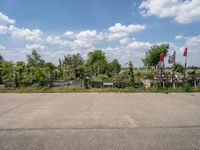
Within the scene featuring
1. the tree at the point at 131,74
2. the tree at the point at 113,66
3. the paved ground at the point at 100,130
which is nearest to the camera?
the paved ground at the point at 100,130

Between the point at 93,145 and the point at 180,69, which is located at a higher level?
the point at 180,69

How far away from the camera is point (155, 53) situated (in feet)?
136

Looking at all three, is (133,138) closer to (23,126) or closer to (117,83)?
(23,126)

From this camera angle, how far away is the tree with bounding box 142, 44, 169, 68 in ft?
136

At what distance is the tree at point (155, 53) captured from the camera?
136 feet

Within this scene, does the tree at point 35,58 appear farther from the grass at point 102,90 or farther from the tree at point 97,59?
the grass at point 102,90

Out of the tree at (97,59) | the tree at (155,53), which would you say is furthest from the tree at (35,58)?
the tree at (155,53)

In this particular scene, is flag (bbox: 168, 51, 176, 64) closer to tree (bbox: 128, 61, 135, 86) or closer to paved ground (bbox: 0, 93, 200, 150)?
tree (bbox: 128, 61, 135, 86)

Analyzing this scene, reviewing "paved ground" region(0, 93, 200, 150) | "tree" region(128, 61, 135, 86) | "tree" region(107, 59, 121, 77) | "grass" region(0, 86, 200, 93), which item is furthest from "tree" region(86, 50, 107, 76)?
"paved ground" region(0, 93, 200, 150)

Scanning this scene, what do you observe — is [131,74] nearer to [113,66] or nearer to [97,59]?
[113,66]

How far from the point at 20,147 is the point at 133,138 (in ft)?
7.48

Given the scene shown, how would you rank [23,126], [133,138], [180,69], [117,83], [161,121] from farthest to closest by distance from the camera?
1. [180,69]
2. [117,83]
3. [161,121]
4. [23,126]
5. [133,138]

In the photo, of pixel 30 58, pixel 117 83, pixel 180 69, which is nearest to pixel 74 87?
pixel 117 83

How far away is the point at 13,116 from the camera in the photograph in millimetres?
6852
